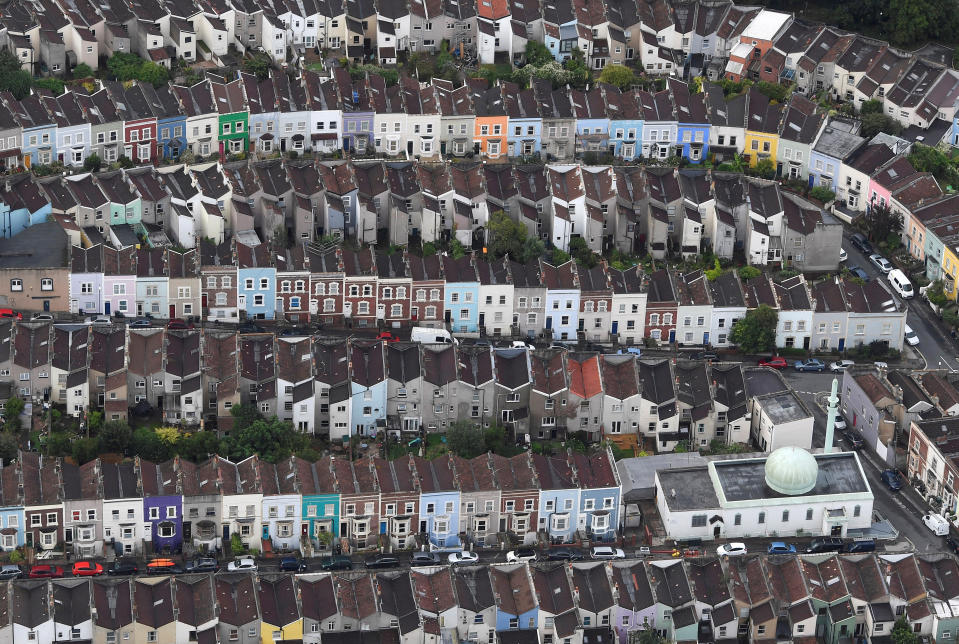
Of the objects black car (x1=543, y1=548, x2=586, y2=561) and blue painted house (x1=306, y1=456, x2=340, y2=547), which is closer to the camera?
black car (x1=543, y1=548, x2=586, y2=561)

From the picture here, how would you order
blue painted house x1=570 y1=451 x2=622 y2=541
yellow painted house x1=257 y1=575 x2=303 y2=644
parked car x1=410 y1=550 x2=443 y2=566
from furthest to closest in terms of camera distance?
blue painted house x1=570 y1=451 x2=622 y2=541 < parked car x1=410 y1=550 x2=443 y2=566 < yellow painted house x1=257 y1=575 x2=303 y2=644

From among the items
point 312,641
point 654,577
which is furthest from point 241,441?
point 654,577

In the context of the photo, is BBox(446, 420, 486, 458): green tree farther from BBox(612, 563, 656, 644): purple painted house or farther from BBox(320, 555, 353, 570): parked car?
BBox(612, 563, 656, 644): purple painted house

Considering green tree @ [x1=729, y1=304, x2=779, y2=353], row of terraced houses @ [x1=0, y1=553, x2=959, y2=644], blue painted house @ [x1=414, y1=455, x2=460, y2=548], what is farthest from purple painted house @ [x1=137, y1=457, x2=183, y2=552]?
green tree @ [x1=729, y1=304, x2=779, y2=353]

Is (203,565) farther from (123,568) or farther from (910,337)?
(910,337)

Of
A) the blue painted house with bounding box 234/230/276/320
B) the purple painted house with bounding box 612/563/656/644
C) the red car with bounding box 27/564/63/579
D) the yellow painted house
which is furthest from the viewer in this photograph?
the blue painted house with bounding box 234/230/276/320

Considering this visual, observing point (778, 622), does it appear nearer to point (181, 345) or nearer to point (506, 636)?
point (506, 636)

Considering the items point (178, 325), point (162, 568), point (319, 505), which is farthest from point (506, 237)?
point (162, 568)
